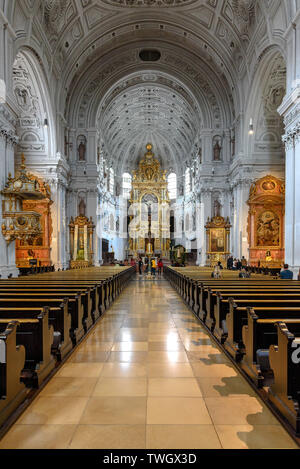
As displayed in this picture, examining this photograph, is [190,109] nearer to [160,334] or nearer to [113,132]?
[113,132]

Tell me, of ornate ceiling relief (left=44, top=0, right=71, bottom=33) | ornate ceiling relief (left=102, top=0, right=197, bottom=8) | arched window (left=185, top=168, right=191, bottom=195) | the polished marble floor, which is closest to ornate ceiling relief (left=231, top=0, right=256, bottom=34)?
ornate ceiling relief (left=102, top=0, right=197, bottom=8)

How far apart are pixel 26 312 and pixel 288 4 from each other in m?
14.8

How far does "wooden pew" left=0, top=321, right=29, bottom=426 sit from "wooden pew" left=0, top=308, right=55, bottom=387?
0.48 m

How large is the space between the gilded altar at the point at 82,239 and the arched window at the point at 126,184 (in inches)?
666

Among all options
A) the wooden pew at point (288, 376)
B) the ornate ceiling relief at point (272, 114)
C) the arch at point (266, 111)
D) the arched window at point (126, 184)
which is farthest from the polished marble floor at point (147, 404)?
the arched window at point (126, 184)

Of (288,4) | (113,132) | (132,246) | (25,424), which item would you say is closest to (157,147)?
(113,132)

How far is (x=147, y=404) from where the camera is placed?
3.30m

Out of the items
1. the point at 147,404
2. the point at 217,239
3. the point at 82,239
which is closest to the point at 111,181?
the point at 82,239

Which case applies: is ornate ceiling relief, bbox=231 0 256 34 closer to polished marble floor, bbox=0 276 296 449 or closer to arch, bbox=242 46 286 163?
arch, bbox=242 46 286 163

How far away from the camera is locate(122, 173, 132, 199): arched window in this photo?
40469mm

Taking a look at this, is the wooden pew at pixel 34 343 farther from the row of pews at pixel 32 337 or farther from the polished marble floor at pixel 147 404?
the polished marble floor at pixel 147 404

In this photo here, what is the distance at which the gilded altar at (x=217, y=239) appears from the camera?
23281 millimetres

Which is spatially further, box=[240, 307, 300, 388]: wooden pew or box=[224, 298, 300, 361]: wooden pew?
box=[224, 298, 300, 361]: wooden pew

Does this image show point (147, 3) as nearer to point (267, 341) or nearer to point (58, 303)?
point (58, 303)
